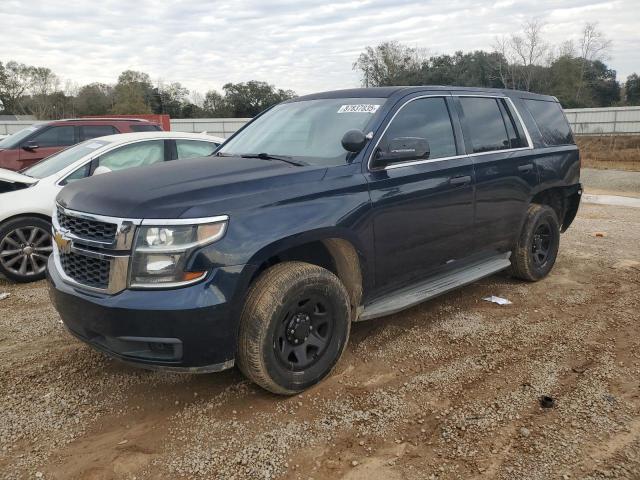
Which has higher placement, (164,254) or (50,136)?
(50,136)

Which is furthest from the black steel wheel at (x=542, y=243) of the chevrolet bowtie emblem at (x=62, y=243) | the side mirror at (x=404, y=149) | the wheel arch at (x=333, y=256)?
the chevrolet bowtie emblem at (x=62, y=243)

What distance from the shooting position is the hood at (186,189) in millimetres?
2930

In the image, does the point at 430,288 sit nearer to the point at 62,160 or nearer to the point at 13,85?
the point at 62,160

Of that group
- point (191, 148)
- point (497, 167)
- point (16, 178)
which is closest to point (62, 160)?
point (16, 178)

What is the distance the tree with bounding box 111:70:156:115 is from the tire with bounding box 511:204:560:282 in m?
55.0

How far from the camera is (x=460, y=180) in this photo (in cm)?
439

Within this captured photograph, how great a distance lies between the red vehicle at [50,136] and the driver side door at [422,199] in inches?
301

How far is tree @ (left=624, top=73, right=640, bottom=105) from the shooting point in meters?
52.8

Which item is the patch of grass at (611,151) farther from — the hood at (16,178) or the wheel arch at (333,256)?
the hood at (16,178)

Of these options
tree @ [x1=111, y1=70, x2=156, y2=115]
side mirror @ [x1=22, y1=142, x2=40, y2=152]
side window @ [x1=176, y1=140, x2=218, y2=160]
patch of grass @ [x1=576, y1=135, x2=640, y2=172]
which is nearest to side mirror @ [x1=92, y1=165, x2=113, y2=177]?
side window @ [x1=176, y1=140, x2=218, y2=160]

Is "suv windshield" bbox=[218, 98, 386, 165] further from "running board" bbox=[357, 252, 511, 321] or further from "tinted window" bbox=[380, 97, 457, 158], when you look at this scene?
"running board" bbox=[357, 252, 511, 321]

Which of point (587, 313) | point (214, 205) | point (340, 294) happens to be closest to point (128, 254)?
point (214, 205)

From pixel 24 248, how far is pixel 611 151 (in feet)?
83.4

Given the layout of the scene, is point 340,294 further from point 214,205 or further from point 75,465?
point 75,465
